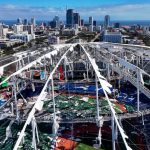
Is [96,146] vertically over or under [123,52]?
under

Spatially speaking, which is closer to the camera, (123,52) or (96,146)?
(96,146)

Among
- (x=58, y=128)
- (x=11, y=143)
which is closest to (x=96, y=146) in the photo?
(x=58, y=128)

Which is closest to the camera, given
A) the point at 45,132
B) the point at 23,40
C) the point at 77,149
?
the point at 77,149

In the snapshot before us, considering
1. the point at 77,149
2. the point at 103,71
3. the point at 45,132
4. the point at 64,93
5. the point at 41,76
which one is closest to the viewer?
the point at 77,149

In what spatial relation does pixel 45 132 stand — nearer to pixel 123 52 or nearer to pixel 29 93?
pixel 29 93

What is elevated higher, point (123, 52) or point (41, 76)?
point (123, 52)

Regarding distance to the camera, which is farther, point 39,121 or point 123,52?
point 123,52

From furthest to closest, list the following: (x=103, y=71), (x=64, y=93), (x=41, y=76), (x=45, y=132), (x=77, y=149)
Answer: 1. (x=103, y=71)
2. (x=41, y=76)
3. (x=64, y=93)
4. (x=45, y=132)
5. (x=77, y=149)

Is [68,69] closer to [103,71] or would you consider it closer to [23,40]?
[103,71]

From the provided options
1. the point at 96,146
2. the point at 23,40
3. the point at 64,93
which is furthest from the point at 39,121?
the point at 23,40
